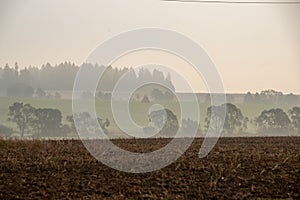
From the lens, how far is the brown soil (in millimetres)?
11695

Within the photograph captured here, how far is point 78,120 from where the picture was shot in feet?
48.3

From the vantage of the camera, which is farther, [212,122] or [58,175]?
[212,122]

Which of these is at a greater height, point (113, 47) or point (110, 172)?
point (113, 47)

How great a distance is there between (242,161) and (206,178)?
218 cm

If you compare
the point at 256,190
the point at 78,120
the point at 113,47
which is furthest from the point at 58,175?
the point at 256,190

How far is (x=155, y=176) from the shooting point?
13227mm

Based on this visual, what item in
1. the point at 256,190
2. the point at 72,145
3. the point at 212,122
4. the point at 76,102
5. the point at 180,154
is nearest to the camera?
the point at 256,190

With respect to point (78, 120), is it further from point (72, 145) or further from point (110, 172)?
point (72, 145)

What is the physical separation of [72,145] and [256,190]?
24.7 feet

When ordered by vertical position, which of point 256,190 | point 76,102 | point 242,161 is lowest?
point 256,190

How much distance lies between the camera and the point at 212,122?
16.8 metres

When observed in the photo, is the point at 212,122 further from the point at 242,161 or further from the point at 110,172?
the point at 110,172

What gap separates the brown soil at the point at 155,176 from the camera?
11.7 metres

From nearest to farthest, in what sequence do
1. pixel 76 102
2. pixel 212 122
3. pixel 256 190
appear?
pixel 256 190 → pixel 76 102 → pixel 212 122
